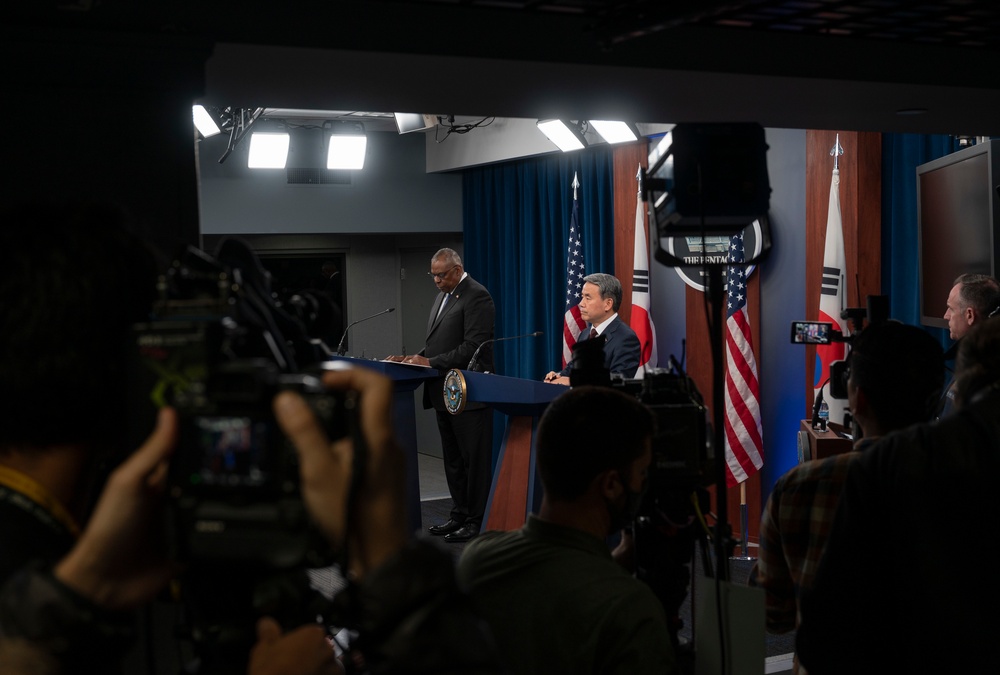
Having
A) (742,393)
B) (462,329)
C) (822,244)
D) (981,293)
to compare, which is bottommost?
(742,393)

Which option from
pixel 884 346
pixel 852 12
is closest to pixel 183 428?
pixel 884 346

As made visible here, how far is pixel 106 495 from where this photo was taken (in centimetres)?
80

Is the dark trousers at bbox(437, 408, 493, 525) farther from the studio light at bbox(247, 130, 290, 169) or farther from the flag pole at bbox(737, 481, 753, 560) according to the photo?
the studio light at bbox(247, 130, 290, 169)

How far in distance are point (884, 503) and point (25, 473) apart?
3.78 ft

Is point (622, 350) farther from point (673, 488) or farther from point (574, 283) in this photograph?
point (673, 488)

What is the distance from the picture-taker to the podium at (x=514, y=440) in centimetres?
436

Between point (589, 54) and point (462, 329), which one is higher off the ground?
point (589, 54)

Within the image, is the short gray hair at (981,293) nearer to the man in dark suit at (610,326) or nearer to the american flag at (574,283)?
the man in dark suit at (610,326)

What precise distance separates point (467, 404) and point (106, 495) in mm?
4740

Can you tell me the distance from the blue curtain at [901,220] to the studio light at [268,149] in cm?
449

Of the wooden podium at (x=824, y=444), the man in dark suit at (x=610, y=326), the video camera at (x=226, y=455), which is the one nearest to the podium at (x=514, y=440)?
the man in dark suit at (x=610, y=326)

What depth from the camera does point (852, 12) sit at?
1902 mm

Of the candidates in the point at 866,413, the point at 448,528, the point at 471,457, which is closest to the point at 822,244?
the point at 471,457

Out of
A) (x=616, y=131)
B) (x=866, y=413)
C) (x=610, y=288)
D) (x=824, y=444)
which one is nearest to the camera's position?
(x=866, y=413)
